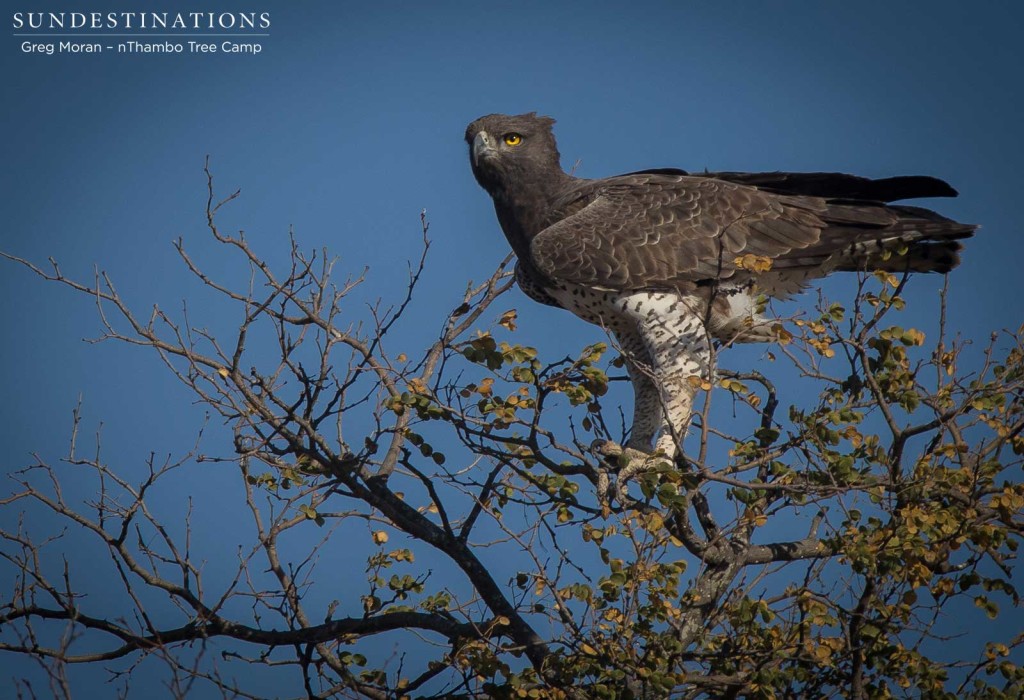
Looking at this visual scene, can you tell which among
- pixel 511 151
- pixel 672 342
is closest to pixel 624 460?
pixel 672 342

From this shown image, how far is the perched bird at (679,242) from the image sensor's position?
7.04 m

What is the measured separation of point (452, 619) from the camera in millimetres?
5875

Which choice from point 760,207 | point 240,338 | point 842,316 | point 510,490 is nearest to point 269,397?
point 240,338

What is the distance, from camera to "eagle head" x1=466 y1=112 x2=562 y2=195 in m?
7.81

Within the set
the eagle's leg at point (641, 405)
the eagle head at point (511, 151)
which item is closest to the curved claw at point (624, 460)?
the eagle's leg at point (641, 405)

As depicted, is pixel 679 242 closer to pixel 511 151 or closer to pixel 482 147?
pixel 511 151

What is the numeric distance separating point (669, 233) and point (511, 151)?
134 centimetres

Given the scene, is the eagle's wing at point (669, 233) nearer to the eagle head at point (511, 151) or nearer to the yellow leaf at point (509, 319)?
the eagle head at point (511, 151)

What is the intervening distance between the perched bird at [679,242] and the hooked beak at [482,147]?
1 centimetres

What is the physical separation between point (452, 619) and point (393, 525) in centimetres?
59

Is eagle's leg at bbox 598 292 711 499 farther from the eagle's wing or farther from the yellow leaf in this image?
the yellow leaf

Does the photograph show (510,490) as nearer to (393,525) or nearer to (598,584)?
(393,525)

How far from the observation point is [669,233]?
285 inches

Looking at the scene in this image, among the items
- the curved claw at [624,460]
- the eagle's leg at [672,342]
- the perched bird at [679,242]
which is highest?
the perched bird at [679,242]
